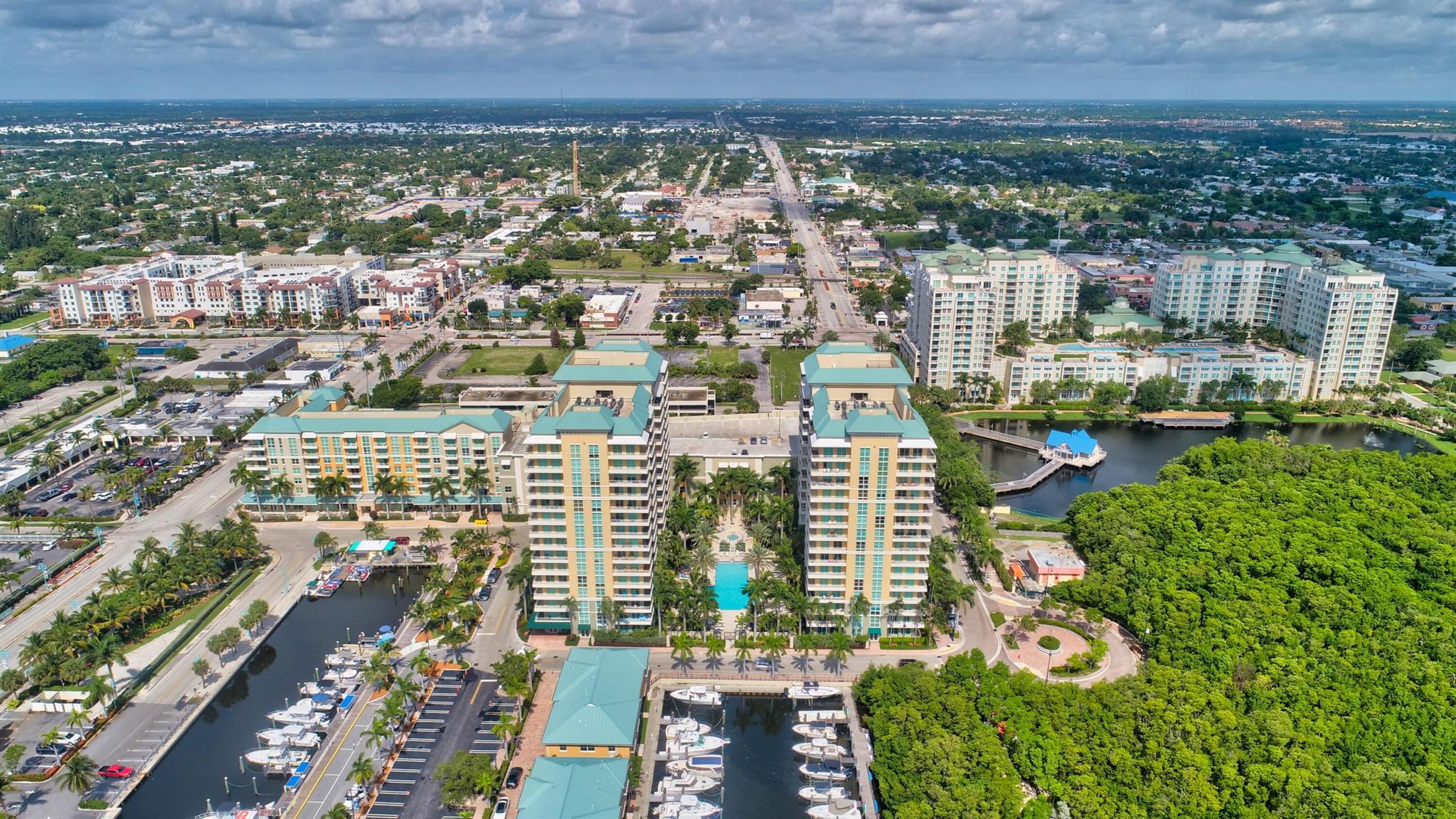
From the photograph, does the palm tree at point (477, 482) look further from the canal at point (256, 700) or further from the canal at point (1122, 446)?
the canal at point (1122, 446)

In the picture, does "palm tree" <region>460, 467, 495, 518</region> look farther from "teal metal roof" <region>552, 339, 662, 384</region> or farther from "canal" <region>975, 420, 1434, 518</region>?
"canal" <region>975, 420, 1434, 518</region>

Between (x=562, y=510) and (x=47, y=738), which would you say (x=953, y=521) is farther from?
(x=47, y=738)

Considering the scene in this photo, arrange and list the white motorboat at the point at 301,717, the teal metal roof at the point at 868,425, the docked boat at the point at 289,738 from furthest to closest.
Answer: the teal metal roof at the point at 868,425, the white motorboat at the point at 301,717, the docked boat at the point at 289,738

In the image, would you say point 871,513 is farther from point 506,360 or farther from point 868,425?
point 506,360

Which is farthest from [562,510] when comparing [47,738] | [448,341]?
[448,341]

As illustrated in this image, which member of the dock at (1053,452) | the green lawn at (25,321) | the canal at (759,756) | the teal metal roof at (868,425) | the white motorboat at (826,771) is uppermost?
the teal metal roof at (868,425)

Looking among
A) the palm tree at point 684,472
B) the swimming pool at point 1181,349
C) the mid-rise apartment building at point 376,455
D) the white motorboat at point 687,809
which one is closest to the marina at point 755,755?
the white motorboat at point 687,809

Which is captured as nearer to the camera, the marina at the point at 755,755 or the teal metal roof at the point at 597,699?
the marina at the point at 755,755
